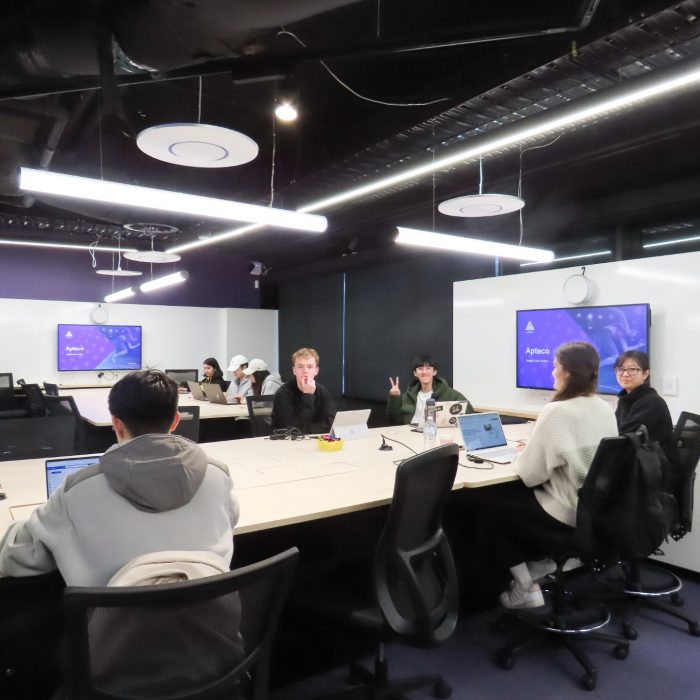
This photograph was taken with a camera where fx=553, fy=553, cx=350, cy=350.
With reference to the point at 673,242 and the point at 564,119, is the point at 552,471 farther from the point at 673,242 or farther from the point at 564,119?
the point at 673,242

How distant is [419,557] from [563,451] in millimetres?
960

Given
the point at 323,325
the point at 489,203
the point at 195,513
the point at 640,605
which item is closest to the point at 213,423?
the point at 323,325

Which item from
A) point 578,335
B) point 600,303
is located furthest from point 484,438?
point 600,303

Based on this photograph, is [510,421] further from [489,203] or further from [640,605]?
[489,203]

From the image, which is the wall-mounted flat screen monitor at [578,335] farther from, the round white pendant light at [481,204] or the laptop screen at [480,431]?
the round white pendant light at [481,204]

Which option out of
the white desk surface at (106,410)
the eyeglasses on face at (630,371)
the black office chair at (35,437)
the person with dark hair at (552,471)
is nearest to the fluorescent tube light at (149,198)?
the black office chair at (35,437)

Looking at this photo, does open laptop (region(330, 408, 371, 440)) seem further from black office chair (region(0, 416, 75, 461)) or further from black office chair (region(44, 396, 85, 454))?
black office chair (region(44, 396, 85, 454))

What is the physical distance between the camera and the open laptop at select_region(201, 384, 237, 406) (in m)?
6.43

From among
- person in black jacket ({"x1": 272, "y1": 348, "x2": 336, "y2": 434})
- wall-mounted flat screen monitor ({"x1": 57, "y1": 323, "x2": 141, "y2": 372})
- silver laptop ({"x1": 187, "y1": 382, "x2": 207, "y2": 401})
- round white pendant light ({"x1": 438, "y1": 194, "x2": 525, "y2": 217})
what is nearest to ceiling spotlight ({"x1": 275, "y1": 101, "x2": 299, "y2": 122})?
round white pendant light ({"x1": 438, "y1": 194, "x2": 525, "y2": 217})

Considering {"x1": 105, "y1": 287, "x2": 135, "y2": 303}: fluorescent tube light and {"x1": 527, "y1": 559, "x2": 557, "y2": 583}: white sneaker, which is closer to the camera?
{"x1": 527, "y1": 559, "x2": 557, "y2": 583}: white sneaker

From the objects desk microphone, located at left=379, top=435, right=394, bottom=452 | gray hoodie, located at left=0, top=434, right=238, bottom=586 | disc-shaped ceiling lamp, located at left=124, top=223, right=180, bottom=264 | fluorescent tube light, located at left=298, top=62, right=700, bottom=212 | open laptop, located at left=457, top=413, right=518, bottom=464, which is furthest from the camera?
disc-shaped ceiling lamp, located at left=124, top=223, right=180, bottom=264

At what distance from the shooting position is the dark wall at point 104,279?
8.98 meters

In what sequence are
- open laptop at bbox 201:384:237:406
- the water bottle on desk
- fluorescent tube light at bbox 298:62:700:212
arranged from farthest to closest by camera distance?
open laptop at bbox 201:384:237:406 → the water bottle on desk → fluorescent tube light at bbox 298:62:700:212

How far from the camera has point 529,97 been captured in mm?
3121
